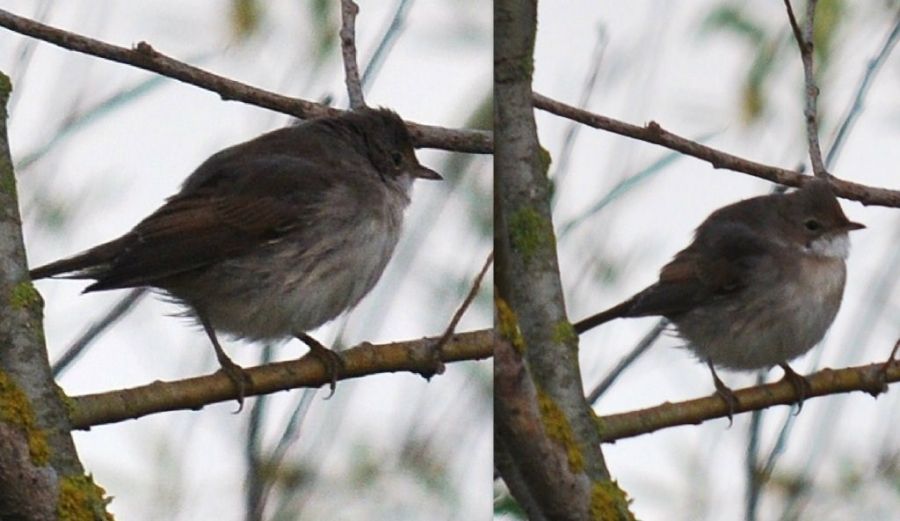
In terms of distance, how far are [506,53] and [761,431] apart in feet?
1.54

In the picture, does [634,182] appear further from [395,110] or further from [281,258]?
[281,258]

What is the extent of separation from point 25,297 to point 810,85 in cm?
75

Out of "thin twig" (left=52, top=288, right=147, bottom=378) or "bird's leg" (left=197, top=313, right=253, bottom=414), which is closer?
"thin twig" (left=52, top=288, right=147, bottom=378)

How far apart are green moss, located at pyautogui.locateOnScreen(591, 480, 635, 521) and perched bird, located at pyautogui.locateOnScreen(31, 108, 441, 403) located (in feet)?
0.95

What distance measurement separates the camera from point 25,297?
3.12 feet

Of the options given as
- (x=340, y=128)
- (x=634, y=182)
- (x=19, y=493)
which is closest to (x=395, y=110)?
(x=340, y=128)

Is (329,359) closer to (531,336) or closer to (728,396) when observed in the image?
(531,336)

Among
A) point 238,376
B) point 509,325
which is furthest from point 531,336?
point 238,376

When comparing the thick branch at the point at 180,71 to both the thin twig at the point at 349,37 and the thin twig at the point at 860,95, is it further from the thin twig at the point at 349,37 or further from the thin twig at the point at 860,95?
the thin twig at the point at 860,95

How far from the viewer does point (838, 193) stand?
1208mm

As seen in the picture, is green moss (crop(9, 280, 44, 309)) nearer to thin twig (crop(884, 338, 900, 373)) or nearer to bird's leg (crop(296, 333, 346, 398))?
bird's leg (crop(296, 333, 346, 398))

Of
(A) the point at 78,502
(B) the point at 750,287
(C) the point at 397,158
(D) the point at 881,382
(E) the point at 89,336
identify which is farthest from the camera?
(C) the point at 397,158

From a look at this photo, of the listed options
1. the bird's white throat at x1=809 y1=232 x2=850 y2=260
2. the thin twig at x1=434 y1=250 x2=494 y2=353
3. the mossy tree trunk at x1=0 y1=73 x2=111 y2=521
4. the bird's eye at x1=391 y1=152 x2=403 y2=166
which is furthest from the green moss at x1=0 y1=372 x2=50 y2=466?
the bird's white throat at x1=809 y1=232 x2=850 y2=260

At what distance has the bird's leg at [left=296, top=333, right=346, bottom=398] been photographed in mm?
1242
